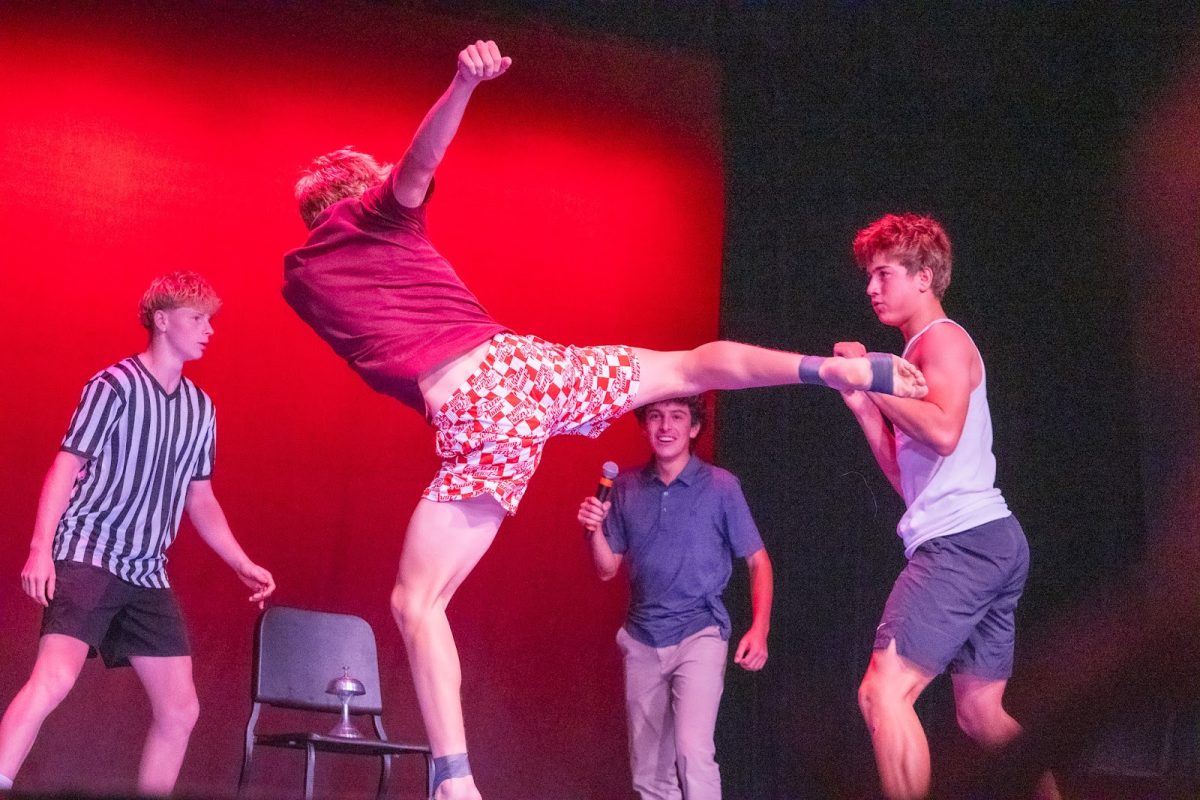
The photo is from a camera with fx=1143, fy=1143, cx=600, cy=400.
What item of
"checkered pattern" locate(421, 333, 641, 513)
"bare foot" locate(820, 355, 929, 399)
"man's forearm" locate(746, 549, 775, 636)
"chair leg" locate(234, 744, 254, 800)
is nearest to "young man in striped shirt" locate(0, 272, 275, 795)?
"chair leg" locate(234, 744, 254, 800)

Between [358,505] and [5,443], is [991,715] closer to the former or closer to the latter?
[358,505]

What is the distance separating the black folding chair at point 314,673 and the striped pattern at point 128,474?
432mm

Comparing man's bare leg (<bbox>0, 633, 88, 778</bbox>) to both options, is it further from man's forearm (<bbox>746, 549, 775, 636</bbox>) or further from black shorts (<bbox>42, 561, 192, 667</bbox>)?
man's forearm (<bbox>746, 549, 775, 636</bbox>)

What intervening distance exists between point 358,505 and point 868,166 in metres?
A: 2.55

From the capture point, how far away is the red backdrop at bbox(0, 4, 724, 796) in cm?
420

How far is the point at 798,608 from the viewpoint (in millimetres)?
4523

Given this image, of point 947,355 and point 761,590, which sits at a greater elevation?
point 947,355

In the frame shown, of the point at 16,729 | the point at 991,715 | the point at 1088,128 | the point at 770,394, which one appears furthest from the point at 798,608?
the point at 16,729

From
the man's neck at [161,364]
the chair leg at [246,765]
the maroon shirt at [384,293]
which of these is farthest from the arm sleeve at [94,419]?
the maroon shirt at [384,293]

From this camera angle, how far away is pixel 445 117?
2383 mm

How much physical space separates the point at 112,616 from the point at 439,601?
1.34 meters

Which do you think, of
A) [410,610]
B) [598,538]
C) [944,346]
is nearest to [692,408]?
[598,538]

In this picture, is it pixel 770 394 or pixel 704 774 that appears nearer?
pixel 704 774

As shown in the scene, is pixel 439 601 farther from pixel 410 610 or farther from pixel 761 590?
pixel 761 590
